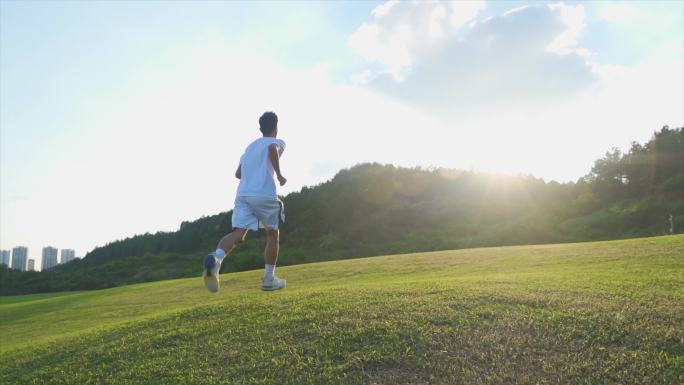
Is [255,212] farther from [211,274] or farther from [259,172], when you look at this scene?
[211,274]

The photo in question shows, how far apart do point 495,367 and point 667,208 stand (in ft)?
141

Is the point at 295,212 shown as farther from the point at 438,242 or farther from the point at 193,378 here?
the point at 193,378

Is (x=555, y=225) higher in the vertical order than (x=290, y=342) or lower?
higher

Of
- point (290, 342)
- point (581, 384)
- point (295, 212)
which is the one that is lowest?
point (581, 384)

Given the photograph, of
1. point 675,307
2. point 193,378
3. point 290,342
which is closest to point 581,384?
point 675,307

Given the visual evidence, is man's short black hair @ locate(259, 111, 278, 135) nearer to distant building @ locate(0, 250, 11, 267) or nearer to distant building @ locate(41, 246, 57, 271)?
distant building @ locate(41, 246, 57, 271)

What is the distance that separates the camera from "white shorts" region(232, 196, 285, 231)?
738 cm

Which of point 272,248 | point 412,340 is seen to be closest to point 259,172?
point 272,248

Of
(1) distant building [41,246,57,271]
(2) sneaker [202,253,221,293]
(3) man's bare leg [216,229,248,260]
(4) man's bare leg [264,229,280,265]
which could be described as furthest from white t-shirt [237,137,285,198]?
Answer: (1) distant building [41,246,57,271]

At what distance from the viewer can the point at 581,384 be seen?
5328 millimetres

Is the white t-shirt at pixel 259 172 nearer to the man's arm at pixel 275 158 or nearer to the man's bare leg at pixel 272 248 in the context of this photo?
the man's arm at pixel 275 158

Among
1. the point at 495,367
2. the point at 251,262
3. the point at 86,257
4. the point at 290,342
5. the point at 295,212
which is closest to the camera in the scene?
the point at 495,367

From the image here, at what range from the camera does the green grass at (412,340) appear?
5848 millimetres

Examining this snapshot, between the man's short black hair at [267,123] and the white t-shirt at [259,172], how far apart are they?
0.74ft
